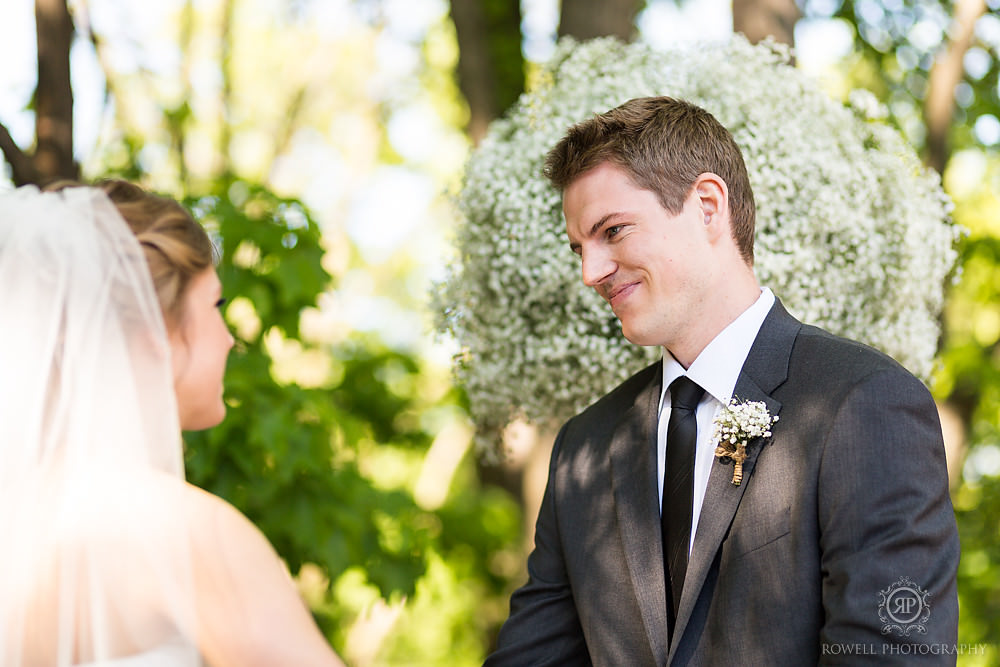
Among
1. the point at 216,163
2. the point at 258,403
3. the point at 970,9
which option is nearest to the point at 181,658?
the point at 258,403

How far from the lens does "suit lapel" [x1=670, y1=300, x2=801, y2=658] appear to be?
7.08 feet

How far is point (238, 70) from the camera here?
1102cm

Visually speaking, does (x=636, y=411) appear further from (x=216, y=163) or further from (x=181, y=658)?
(x=216, y=163)

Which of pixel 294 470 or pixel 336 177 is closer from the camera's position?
pixel 294 470

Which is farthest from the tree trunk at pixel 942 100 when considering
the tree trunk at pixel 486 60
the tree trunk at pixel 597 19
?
the tree trunk at pixel 486 60

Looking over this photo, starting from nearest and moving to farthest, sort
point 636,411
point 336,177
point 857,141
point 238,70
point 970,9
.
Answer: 1. point 636,411
2. point 857,141
3. point 970,9
4. point 238,70
5. point 336,177

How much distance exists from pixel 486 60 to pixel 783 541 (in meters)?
3.71

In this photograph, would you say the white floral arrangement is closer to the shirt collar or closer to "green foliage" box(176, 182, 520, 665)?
the shirt collar

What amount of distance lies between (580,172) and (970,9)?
8.94 feet

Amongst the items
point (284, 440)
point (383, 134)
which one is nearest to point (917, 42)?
point (284, 440)

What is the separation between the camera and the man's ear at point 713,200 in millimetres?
2391

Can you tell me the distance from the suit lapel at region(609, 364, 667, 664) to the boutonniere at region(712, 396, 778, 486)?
251 mm


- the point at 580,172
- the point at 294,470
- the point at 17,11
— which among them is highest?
the point at 17,11

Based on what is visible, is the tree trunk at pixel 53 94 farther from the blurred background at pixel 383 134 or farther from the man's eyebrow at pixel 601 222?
the man's eyebrow at pixel 601 222
